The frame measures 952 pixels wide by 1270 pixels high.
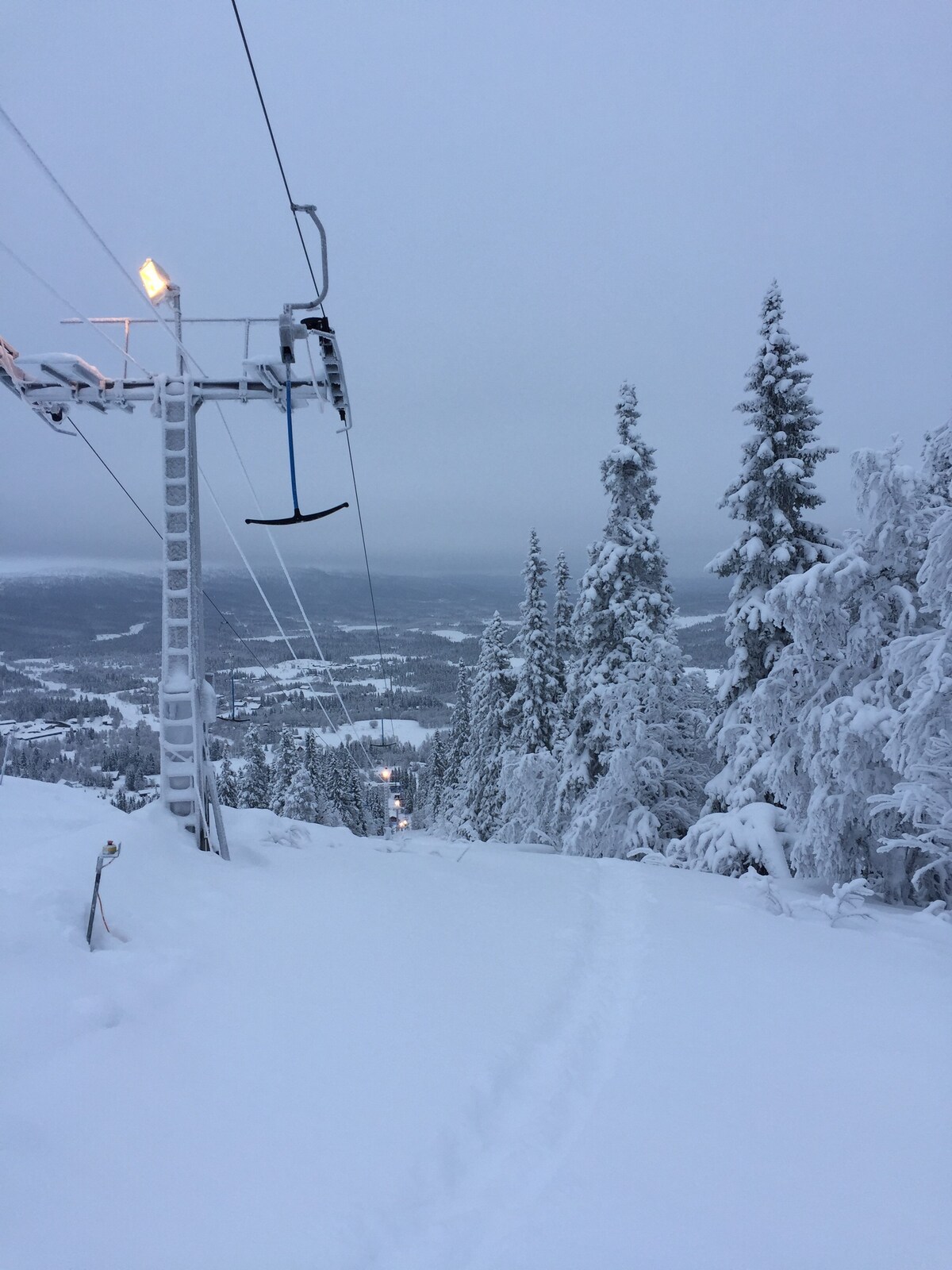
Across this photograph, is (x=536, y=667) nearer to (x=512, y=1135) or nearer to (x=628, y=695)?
(x=628, y=695)

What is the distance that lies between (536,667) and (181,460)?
17.8m

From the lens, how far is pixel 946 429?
338 inches

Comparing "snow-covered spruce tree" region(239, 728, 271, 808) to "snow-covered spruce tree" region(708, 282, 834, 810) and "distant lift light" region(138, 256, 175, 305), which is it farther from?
"distant lift light" region(138, 256, 175, 305)

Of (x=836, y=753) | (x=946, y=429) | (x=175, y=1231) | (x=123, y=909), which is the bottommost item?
(x=175, y=1231)

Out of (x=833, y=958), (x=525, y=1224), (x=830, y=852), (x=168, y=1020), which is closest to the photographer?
(x=525, y=1224)

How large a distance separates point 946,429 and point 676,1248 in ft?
32.2

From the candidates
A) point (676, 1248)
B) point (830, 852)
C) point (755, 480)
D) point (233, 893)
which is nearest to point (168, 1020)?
point (233, 893)

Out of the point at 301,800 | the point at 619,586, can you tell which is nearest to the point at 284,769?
the point at 301,800

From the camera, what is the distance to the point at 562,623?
82.8 ft

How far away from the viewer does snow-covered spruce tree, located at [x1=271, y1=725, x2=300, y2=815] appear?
4028cm

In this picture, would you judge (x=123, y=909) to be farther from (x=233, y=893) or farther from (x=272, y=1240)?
(x=272, y=1240)

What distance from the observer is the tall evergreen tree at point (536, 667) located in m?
24.1

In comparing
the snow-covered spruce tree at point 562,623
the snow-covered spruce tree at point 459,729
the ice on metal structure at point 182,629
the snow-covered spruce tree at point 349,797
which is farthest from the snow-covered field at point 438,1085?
the snow-covered spruce tree at point 349,797

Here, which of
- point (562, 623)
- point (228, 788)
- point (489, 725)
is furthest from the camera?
point (228, 788)
